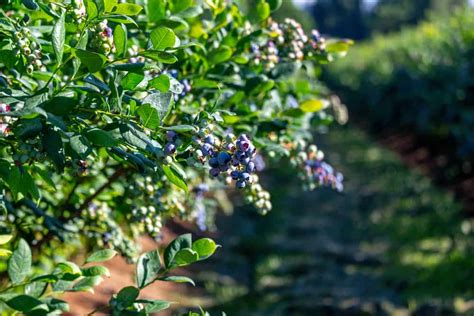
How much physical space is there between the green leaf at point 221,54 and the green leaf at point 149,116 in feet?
2.31

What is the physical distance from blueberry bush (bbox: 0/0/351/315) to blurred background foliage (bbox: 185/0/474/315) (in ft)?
10.1

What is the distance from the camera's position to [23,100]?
1442mm

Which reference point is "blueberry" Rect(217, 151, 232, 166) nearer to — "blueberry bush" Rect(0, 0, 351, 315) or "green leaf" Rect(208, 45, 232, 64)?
"blueberry bush" Rect(0, 0, 351, 315)

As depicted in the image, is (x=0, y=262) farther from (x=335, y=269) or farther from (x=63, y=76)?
Answer: (x=335, y=269)

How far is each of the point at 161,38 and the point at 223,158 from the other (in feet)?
0.96

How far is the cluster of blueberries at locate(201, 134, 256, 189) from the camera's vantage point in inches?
54.8

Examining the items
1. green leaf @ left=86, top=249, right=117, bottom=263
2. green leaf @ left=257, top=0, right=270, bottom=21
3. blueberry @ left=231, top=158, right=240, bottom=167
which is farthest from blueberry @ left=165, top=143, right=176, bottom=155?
green leaf @ left=257, top=0, right=270, bottom=21

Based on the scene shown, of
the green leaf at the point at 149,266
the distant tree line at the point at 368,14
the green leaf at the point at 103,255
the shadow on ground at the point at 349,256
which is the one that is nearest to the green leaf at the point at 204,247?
the green leaf at the point at 149,266

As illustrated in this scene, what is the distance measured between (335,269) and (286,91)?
14.5ft

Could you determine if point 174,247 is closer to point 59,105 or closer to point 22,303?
point 22,303

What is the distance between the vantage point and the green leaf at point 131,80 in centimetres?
147

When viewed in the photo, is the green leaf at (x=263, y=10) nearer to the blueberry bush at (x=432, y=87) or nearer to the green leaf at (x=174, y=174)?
the green leaf at (x=174, y=174)

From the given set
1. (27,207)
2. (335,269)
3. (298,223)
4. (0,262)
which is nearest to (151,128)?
(27,207)

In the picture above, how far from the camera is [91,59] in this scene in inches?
53.6
